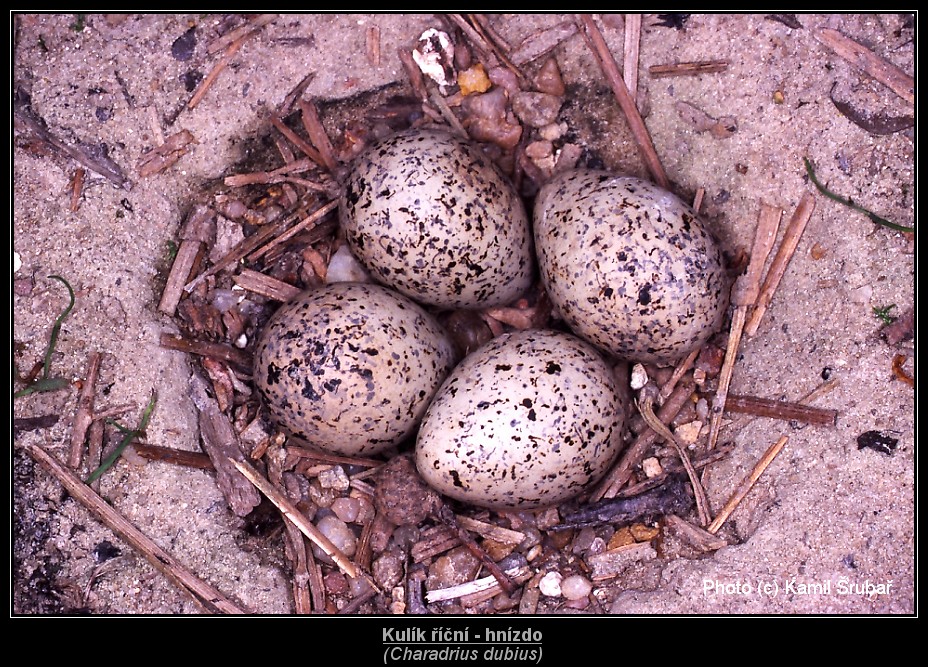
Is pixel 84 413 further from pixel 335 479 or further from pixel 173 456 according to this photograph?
pixel 335 479

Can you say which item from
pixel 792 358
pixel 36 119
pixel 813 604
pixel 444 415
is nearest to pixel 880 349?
pixel 792 358

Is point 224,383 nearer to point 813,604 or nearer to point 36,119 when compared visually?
point 36,119

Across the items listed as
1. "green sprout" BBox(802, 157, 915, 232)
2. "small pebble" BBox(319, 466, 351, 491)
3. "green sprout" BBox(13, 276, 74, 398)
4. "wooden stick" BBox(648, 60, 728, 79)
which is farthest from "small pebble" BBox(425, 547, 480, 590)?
"wooden stick" BBox(648, 60, 728, 79)

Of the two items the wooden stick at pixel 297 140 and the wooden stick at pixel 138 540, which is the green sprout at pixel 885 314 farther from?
the wooden stick at pixel 138 540

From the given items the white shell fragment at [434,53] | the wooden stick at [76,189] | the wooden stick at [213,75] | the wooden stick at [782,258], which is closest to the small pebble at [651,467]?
the wooden stick at [782,258]

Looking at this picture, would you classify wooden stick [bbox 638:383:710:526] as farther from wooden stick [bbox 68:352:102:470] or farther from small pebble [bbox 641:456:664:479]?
wooden stick [bbox 68:352:102:470]

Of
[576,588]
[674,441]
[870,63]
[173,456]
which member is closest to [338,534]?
[173,456]
